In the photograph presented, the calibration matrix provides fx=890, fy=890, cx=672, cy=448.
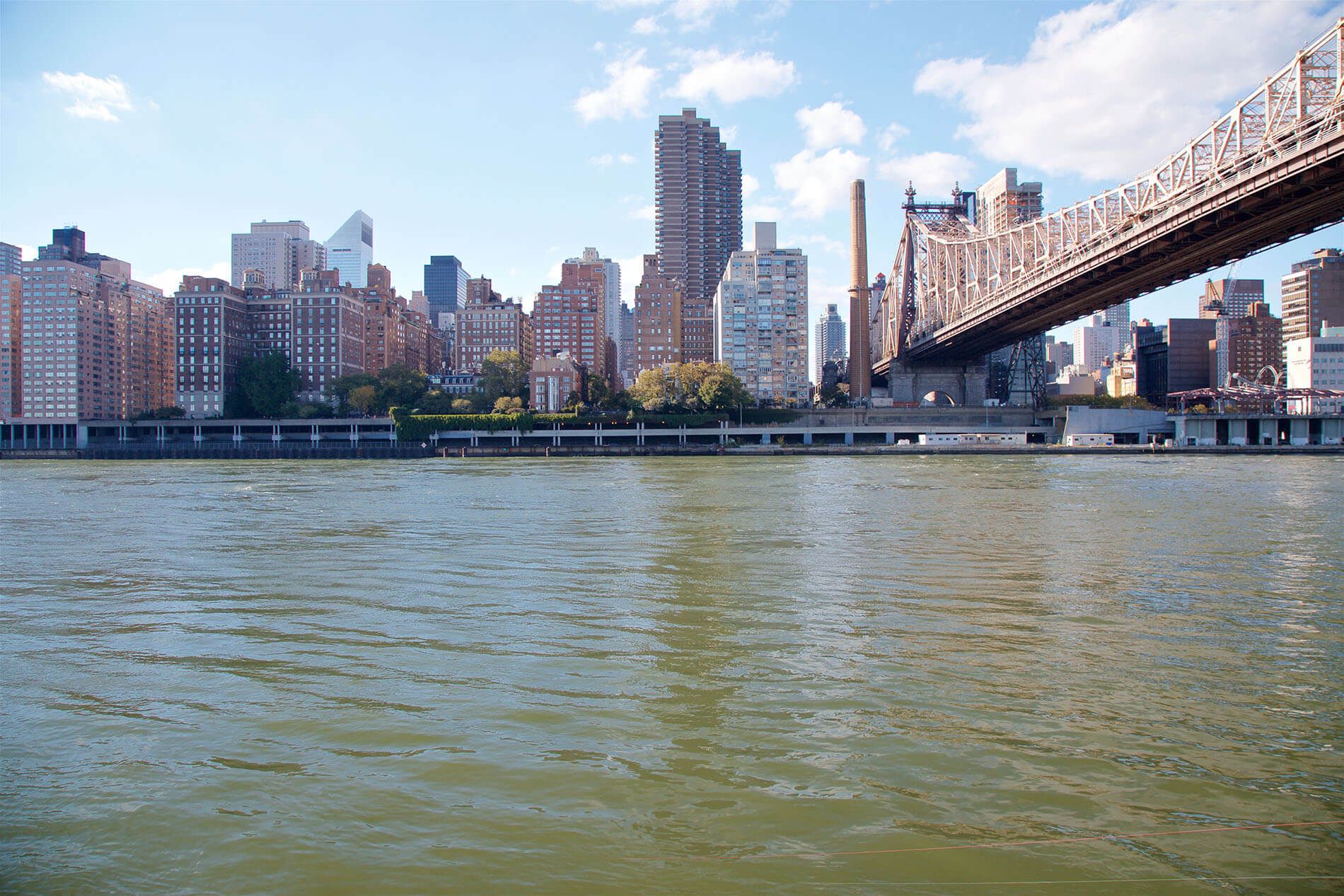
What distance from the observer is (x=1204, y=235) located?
122ft

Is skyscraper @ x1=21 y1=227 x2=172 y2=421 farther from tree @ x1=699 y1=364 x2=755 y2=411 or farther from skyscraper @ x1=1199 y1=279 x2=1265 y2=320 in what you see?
skyscraper @ x1=1199 y1=279 x2=1265 y2=320

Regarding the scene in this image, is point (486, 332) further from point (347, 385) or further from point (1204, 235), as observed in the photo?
point (1204, 235)

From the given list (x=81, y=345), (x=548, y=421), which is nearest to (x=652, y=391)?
(x=548, y=421)

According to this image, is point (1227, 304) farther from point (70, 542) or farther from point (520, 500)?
point (70, 542)

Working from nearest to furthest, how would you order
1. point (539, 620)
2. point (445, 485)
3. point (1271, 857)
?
point (1271, 857) → point (539, 620) → point (445, 485)

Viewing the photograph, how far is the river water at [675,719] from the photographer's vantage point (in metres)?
4.69

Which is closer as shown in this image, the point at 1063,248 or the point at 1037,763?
the point at 1037,763

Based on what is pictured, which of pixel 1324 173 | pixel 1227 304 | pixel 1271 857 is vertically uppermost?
pixel 1227 304

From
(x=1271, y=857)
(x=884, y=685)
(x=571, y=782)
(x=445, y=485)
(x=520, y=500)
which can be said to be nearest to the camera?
(x=1271, y=857)

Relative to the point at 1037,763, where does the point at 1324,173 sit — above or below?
above

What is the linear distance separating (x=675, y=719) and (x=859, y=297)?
88.8 meters

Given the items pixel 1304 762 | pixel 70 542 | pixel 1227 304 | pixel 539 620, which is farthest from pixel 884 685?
pixel 1227 304

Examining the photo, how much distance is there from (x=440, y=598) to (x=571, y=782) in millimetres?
6267

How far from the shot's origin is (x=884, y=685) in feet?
24.1
